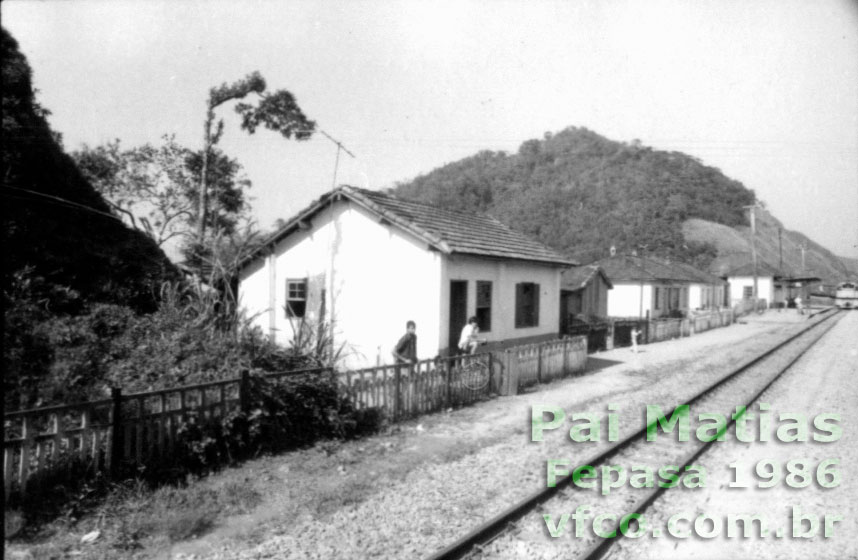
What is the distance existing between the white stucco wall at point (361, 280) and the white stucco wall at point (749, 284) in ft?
171

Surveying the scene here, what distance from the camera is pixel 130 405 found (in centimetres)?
663

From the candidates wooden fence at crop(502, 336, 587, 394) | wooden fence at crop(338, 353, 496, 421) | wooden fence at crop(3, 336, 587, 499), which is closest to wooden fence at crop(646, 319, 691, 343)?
wooden fence at crop(502, 336, 587, 394)

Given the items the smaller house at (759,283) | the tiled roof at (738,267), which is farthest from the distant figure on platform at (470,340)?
the smaller house at (759,283)

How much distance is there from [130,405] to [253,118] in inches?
850

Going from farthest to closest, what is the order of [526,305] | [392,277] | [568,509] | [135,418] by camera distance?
[526,305]
[392,277]
[135,418]
[568,509]

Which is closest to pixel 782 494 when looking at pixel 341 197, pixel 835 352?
pixel 341 197

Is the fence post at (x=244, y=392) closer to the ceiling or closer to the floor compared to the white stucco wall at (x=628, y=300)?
closer to the floor

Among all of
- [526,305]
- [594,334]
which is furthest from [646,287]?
[526,305]

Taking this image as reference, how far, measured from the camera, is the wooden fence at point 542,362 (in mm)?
12500

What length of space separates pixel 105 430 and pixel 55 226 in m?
8.65

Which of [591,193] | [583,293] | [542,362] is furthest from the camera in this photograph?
[591,193]

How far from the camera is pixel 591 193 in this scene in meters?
87.1

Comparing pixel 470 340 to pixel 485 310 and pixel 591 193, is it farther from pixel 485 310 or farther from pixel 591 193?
pixel 591 193

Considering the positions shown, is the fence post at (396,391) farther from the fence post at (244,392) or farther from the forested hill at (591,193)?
the forested hill at (591,193)
